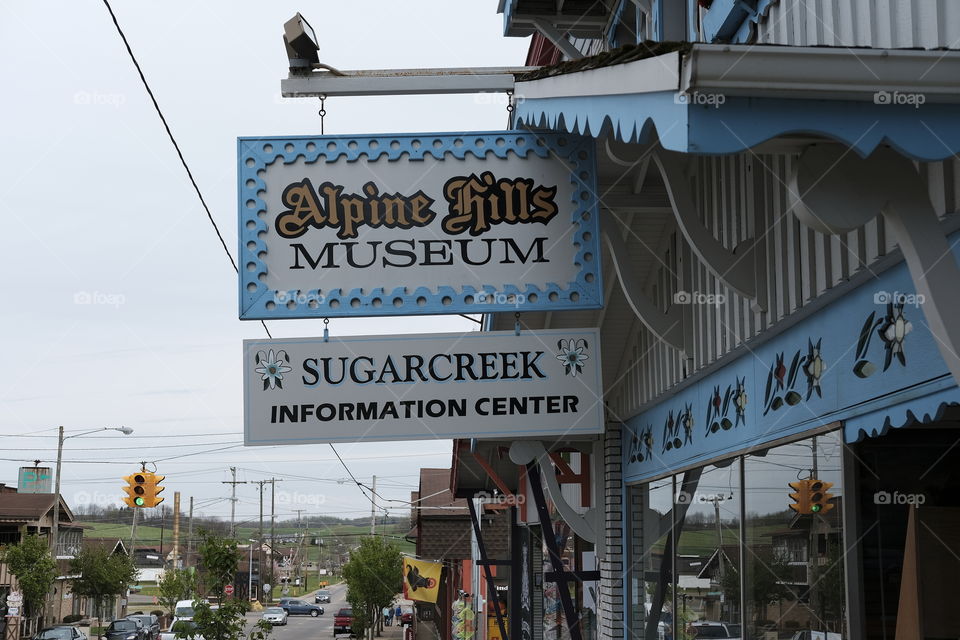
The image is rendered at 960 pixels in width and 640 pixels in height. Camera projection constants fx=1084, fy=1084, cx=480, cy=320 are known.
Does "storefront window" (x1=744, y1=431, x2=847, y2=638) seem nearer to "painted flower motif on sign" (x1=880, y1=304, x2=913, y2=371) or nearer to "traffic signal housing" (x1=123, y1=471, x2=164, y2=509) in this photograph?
"painted flower motif on sign" (x1=880, y1=304, x2=913, y2=371)

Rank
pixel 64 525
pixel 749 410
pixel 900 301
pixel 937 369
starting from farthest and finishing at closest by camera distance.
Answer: pixel 64 525, pixel 749 410, pixel 900 301, pixel 937 369

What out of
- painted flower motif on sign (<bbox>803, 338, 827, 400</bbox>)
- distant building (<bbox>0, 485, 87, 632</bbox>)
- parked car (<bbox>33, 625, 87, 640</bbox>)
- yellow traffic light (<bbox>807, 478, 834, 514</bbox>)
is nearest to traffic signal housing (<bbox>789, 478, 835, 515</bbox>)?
yellow traffic light (<bbox>807, 478, 834, 514</bbox>)

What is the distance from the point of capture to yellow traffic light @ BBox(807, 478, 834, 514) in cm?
525

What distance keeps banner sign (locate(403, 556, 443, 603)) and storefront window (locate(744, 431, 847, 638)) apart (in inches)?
1086

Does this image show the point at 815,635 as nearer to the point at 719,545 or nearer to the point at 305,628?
the point at 719,545

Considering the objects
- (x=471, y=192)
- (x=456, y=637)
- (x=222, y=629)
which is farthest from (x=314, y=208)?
(x=456, y=637)

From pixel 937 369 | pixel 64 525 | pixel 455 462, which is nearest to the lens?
pixel 937 369

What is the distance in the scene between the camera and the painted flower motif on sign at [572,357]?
6.95 m

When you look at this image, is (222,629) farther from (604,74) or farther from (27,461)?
(27,461)

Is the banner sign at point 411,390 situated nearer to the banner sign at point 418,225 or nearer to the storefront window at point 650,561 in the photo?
the banner sign at point 418,225

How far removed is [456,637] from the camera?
103 feet

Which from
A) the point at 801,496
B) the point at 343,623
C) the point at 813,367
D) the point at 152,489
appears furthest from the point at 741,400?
the point at 343,623

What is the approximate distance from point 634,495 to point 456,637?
2218cm

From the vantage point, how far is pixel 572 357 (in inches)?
274
